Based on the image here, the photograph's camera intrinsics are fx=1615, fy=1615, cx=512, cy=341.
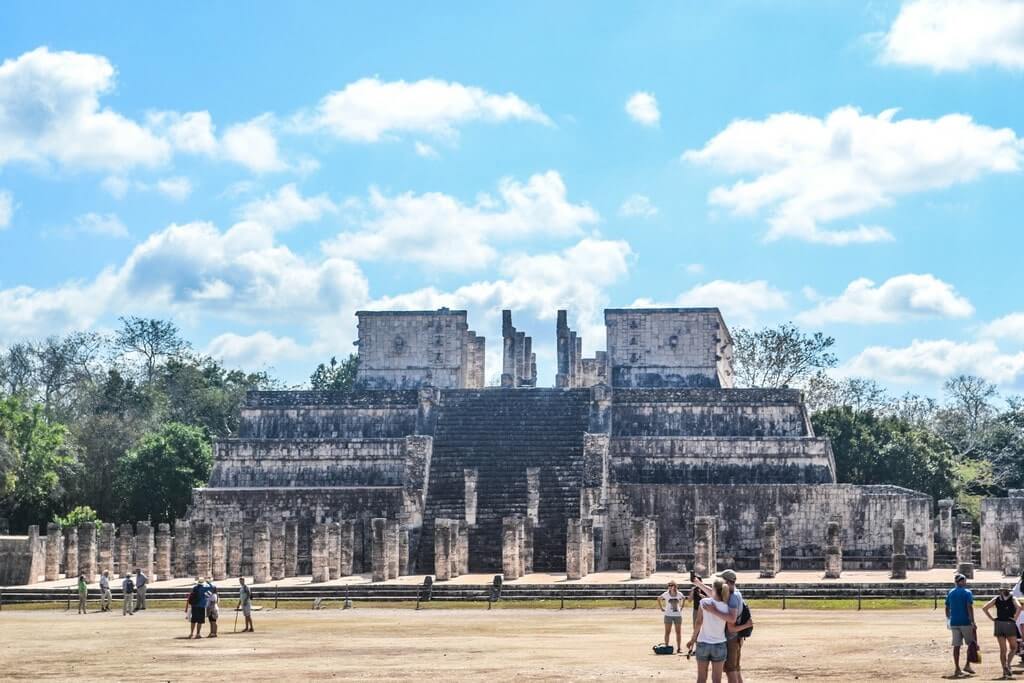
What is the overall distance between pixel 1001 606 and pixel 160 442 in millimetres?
36766

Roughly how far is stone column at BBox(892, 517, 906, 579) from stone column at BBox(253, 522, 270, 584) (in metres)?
14.5

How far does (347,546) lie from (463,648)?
19283 millimetres

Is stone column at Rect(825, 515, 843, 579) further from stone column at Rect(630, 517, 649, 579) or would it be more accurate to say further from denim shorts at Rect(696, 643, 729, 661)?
denim shorts at Rect(696, 643, 729, 661)

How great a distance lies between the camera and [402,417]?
47031 mm

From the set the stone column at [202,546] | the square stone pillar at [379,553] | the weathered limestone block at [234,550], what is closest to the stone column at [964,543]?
the square stone pillar at [379,553]

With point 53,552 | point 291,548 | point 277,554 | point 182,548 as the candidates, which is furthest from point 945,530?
point 53,552

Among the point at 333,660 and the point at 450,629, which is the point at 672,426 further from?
the point at 333,660

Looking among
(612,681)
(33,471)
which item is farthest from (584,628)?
(33,471)

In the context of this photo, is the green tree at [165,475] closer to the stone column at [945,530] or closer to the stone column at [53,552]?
the stone column at [53,552]

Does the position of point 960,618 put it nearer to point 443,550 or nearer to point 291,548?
point 443,550

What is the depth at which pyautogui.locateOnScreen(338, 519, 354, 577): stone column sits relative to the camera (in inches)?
1578

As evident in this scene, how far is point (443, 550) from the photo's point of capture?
37094 millimetres

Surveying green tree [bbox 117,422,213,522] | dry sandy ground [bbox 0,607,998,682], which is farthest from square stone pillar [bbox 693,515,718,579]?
green tree [bbox 117,422,213,522]

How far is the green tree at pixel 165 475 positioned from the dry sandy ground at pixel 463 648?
19813 mm
